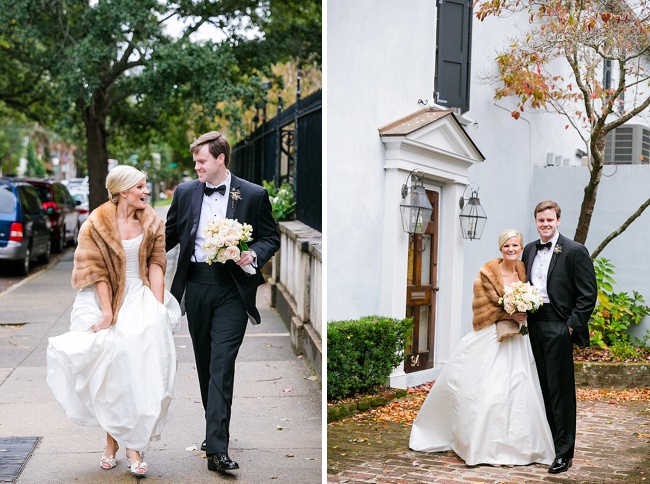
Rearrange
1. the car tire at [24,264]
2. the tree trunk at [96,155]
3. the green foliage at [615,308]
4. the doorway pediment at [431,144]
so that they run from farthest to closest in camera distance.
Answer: the tree trunk at [96,155], the car tire at [24,264], the green foliage at [615,308], the doorway pediment at [431,144]

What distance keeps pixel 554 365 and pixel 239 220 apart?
6.22ft

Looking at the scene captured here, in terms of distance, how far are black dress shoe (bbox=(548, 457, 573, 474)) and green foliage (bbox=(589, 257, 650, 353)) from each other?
0.63 meters

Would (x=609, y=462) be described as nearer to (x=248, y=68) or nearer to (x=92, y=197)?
(x=248, y=68)

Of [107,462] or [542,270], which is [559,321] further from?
[107,462]

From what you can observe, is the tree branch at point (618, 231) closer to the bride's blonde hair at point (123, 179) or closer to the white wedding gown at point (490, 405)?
the white wedding gown at point (490, 405)

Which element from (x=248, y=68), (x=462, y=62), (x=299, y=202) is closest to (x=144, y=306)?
(x=462, y=62)

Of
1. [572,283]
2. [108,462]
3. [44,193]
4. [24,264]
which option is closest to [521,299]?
[572,283]

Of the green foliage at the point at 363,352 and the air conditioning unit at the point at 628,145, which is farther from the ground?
the air conditioning unit at the point at 628,145

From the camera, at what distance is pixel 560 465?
464 centimetres

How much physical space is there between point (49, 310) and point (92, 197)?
8857mm

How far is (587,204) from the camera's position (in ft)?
14.8

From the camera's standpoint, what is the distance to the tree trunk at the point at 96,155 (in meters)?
19.2

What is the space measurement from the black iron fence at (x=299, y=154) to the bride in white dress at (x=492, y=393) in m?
2.20

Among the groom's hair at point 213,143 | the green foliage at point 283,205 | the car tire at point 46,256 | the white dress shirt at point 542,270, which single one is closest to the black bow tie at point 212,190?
the groom's hair at point 213,143
